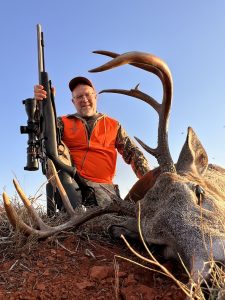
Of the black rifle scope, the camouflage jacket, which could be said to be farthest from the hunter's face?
the black rifle scope

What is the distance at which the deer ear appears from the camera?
4949mm

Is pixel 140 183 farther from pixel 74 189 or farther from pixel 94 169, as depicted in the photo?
pixel 94 169

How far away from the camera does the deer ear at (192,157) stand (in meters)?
4.95

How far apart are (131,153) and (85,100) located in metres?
1.28

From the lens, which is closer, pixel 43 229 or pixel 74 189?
pixel 43 229

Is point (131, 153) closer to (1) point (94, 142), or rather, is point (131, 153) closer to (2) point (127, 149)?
(2) point (127, 149)

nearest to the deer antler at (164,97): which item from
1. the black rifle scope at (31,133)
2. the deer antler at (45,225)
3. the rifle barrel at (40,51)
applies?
the deer antler at (45,225)

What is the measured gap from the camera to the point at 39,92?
24.8 feet

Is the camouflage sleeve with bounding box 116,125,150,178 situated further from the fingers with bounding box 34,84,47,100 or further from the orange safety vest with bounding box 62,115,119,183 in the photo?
the fingers with bounding box 34,84,47,100

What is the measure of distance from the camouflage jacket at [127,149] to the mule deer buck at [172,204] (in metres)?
2.35

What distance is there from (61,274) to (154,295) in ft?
2.84

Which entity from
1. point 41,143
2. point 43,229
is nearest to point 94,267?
point 43,229

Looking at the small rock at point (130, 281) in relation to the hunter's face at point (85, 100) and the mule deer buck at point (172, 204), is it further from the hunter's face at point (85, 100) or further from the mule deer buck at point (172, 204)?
the hunter's face at point (85, 100)

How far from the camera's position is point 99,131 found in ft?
27.3
